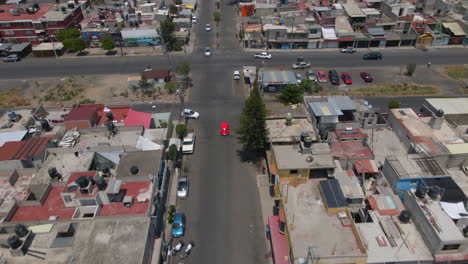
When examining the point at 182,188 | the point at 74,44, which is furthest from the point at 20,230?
the point at 74,44

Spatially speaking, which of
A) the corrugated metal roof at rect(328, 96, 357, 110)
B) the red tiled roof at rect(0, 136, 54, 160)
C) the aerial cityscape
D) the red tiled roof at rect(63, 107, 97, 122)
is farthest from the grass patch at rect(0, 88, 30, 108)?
the corrugated metal roof at rect(328, 96, 357, 110)

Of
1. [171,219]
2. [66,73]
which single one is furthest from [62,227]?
[66,73]

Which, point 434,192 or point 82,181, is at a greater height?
point 82,181

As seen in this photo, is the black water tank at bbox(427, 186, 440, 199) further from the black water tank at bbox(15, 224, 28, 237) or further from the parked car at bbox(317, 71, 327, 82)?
the black water tank at bbox(15, 224, 28, 237)

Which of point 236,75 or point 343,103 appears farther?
point 236,75

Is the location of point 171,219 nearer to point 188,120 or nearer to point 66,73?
point 188,120

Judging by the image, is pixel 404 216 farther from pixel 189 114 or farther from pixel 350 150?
pixel 189 114
